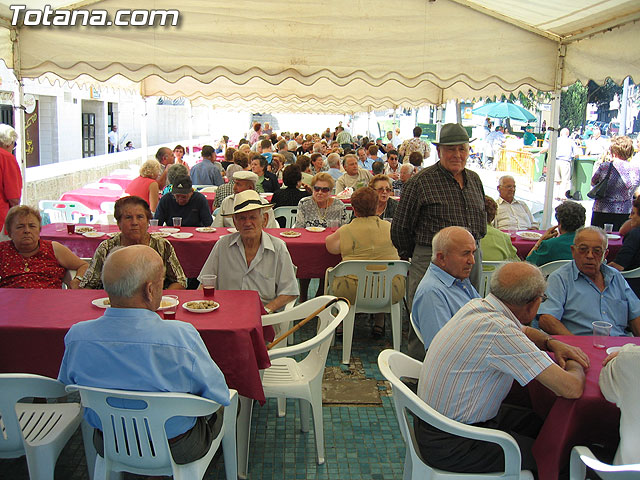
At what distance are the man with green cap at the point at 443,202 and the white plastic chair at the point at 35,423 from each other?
230 centimetres

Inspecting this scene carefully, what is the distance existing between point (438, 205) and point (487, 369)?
6.15ft

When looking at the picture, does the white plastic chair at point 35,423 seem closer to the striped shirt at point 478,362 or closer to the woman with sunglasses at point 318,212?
the striped shirt at point 478,362

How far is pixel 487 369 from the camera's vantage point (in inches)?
84.3

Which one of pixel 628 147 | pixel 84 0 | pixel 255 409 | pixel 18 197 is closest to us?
pixel 255 409

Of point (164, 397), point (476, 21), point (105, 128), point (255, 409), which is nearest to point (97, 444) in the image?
point (164, 397)

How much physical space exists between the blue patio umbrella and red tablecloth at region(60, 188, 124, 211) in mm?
13520

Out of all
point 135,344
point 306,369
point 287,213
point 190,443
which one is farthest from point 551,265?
point 287,213

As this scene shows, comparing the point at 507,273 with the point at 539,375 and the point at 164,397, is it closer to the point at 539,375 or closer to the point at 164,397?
the point at 539,375

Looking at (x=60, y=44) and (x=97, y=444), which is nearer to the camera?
(x=97, y=444)

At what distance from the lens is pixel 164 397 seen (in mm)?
2016

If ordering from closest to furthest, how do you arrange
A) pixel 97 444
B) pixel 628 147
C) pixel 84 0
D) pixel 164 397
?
pixel 164 397 < pixel 97 444 < pixel 84 0 < pixel 628 147

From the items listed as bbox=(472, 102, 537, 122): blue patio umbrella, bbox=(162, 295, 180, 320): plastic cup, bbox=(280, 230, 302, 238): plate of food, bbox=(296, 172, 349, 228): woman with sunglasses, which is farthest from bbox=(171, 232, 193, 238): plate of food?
bbox=(472, 102, 537, 122): blue patio umbrella

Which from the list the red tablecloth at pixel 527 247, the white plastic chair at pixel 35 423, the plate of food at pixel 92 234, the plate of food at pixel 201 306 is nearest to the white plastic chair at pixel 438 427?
the plate of food at pixel 201 306

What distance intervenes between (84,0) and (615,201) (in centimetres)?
622
